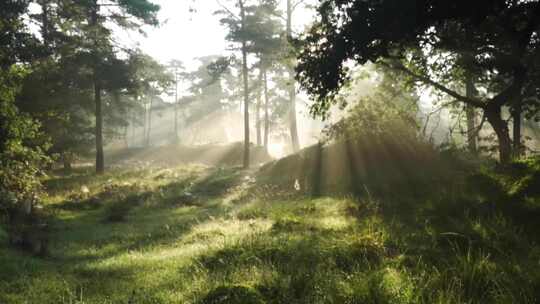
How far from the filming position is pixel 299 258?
5.81m

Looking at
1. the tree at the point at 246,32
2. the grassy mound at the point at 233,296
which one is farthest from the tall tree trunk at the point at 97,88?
the grassy mound at the point at 233,296

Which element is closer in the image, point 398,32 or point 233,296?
point 233,296

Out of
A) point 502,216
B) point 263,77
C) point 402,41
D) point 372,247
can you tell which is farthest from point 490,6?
point 263,77

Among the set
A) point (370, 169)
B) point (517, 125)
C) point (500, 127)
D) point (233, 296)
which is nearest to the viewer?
point (233, 296)

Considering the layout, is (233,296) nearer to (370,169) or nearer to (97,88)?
(370,169)

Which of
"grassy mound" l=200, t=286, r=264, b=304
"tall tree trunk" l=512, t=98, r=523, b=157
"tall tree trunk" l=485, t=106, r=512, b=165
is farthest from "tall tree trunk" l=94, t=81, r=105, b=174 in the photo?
"tall tree trunk" l=512, t=98, r=523, b=157

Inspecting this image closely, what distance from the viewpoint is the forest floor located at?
429 cm

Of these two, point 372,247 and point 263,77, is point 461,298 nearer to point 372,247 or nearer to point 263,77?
point 372,247

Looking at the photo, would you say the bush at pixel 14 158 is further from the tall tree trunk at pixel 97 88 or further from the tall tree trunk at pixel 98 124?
the tall tree trunk at pixel 98 124

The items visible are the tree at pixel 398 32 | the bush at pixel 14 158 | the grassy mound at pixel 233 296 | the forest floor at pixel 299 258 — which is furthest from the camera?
the bush at pixel 14 158

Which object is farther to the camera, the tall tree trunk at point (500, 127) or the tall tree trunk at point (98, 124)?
the tall tree trunk at point (98, 124)

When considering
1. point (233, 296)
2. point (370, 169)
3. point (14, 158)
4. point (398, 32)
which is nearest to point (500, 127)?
point (370, 169)

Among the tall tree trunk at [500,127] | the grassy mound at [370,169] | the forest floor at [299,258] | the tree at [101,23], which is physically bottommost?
the forest floor at [299,258]

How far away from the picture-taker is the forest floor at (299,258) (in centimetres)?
429
